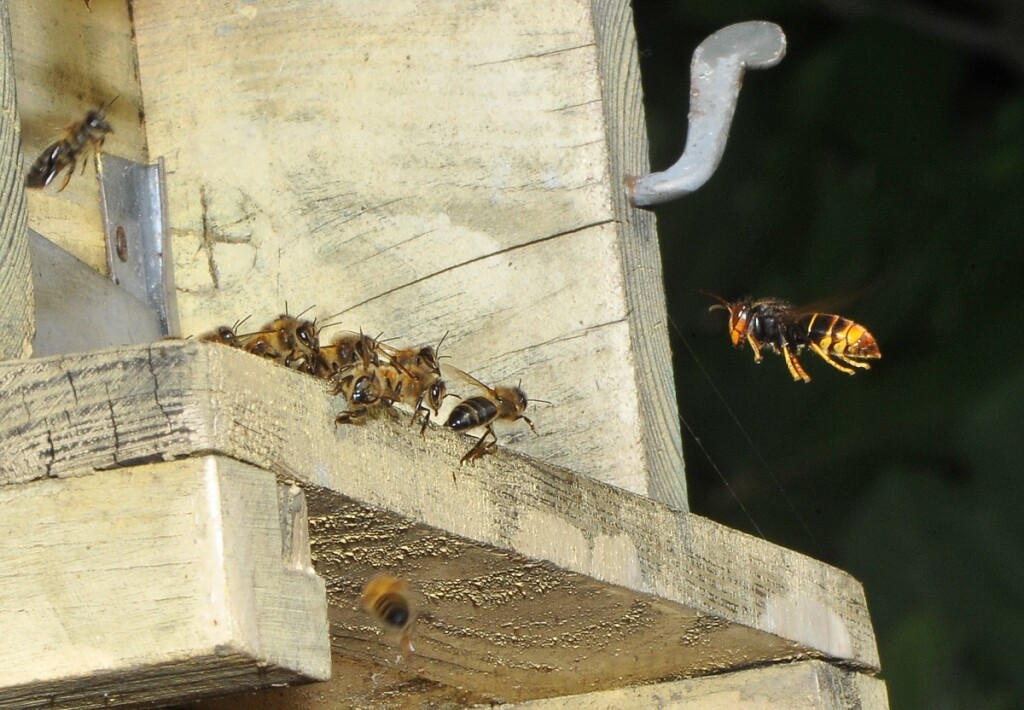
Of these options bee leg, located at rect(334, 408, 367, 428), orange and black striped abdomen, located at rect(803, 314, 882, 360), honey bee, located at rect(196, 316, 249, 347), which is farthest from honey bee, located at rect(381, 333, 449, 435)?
orange and black striped abdomen, located at rect(803, 314, 882, 360)

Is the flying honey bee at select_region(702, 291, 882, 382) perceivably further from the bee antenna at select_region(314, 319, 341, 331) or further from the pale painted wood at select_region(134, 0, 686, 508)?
the bee antenna at select_region(314, 319, 341, 331)

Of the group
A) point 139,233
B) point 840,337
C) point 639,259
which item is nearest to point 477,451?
point 639,259

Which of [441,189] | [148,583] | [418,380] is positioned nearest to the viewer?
[148,583]

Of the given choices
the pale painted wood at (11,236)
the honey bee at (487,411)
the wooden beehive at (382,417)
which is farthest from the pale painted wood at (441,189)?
the pale painted wood at (11,236)

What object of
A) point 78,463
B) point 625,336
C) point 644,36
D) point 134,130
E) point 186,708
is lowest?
point 186,708

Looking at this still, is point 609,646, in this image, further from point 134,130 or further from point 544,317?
point 134,130

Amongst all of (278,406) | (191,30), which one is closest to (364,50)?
(191,30)

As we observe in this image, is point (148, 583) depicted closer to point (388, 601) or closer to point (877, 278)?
point (388, 601)

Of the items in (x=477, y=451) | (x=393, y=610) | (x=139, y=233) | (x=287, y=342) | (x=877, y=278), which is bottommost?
(x=393, y=610)
